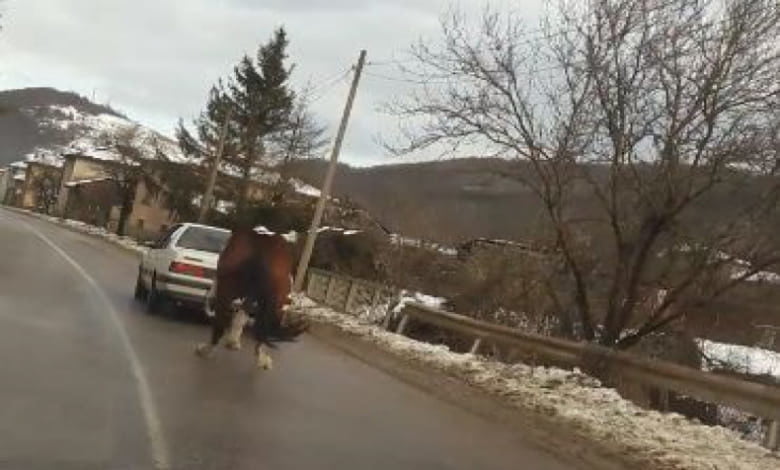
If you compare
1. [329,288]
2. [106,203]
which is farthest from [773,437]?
[106,203]

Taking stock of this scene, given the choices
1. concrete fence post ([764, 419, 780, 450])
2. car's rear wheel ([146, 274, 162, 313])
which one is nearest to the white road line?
car's rear wheel ([146, 274, 162, 313])

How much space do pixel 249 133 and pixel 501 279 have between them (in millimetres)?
38570

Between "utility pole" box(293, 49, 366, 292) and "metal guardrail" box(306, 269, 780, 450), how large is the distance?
3604mm

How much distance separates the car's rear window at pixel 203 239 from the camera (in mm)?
19625

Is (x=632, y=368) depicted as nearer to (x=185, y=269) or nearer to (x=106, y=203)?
(x=185, y=269)

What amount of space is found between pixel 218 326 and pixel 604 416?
15.5 feet

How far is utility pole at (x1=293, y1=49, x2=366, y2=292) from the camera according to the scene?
32156 mm

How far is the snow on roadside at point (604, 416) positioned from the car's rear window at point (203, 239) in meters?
3.61

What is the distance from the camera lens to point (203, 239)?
20.0 m

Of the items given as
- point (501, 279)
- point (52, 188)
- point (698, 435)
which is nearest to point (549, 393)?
point (698, 435)

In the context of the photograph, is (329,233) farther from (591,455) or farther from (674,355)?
(591,455)

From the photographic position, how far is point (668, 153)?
19844 mm

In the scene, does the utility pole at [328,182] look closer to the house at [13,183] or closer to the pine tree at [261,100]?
the pine tree at [261,100]

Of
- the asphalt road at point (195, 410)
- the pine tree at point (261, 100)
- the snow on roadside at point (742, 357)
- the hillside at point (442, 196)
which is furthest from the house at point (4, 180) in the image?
the asphalt road at point (195, 410)
